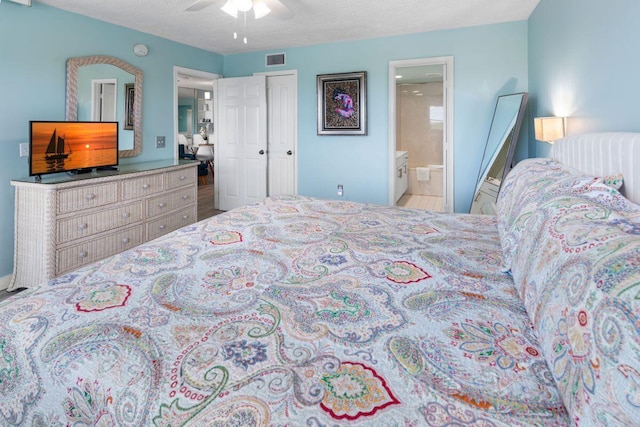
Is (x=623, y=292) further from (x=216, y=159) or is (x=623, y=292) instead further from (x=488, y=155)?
(x=216, y=159)

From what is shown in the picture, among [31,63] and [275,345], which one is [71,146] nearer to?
[31,63]

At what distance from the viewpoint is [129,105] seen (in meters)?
4.35

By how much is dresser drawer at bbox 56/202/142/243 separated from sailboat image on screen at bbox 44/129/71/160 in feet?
1.85

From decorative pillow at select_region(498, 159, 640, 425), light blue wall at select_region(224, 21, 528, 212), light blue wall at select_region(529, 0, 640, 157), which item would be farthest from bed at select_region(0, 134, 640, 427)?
light blue wall at select_region(224, 21, 528, 212)

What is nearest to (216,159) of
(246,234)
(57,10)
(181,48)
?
(181,48)

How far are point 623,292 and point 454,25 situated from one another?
4.50 meters

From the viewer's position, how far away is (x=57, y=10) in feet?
11.7

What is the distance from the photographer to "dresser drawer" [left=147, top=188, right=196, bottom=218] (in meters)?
3.93

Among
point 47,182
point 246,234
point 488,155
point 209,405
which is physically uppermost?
point 488,155

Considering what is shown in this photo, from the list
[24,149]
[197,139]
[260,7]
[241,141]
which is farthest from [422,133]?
[24,149]

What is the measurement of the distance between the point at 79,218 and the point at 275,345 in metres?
2.98

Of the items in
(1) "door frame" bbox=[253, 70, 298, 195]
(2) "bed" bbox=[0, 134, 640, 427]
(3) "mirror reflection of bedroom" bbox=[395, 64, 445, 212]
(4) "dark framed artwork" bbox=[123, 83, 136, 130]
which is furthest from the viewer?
(3) "mirror reflection of bedroom" bbox=[395, 64, 445, 212]

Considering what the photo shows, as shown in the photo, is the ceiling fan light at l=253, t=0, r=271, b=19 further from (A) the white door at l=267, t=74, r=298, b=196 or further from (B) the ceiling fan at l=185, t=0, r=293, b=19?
(A) the white door at l=267, t=74, r=298, b=196

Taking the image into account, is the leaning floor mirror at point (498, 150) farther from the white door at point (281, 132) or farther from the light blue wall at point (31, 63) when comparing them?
the light blue wall at point (31, 63)
